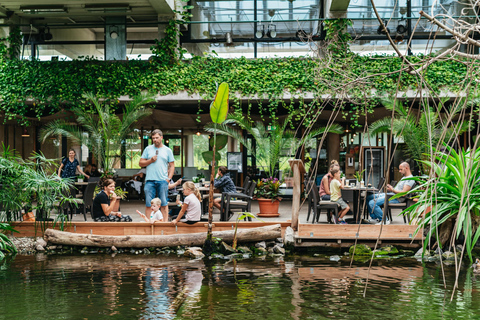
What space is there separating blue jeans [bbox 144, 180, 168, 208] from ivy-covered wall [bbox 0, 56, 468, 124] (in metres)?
4.53

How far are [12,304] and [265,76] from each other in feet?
29.0

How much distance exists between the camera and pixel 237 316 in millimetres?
4500

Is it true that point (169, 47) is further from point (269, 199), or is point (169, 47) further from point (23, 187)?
point (23, 187)

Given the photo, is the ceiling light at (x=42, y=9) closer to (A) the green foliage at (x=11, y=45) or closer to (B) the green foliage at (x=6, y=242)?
(A) the green foliage at (x=11, y=45)

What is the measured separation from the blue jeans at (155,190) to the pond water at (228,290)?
129 cm

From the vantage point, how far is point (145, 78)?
492 inches

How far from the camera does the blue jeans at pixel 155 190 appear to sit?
27.3ft

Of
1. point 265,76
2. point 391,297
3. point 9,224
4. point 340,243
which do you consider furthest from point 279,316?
point 265,76

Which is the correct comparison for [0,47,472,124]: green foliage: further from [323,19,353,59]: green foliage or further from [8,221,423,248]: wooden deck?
[8,221,423,248]: wooden deck

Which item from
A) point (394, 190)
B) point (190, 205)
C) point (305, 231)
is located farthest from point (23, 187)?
point (394, 190)

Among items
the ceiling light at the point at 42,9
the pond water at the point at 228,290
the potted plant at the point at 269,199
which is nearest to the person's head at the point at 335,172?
the potted plant at the point at 269,199

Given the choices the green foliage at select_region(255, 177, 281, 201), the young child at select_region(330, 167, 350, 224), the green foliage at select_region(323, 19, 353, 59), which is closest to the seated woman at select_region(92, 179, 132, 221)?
the green foliage at select_region(255, 177, 281, 201)

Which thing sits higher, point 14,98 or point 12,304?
point 14,98

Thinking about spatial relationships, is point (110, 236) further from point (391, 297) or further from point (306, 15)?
point (306, 15)
